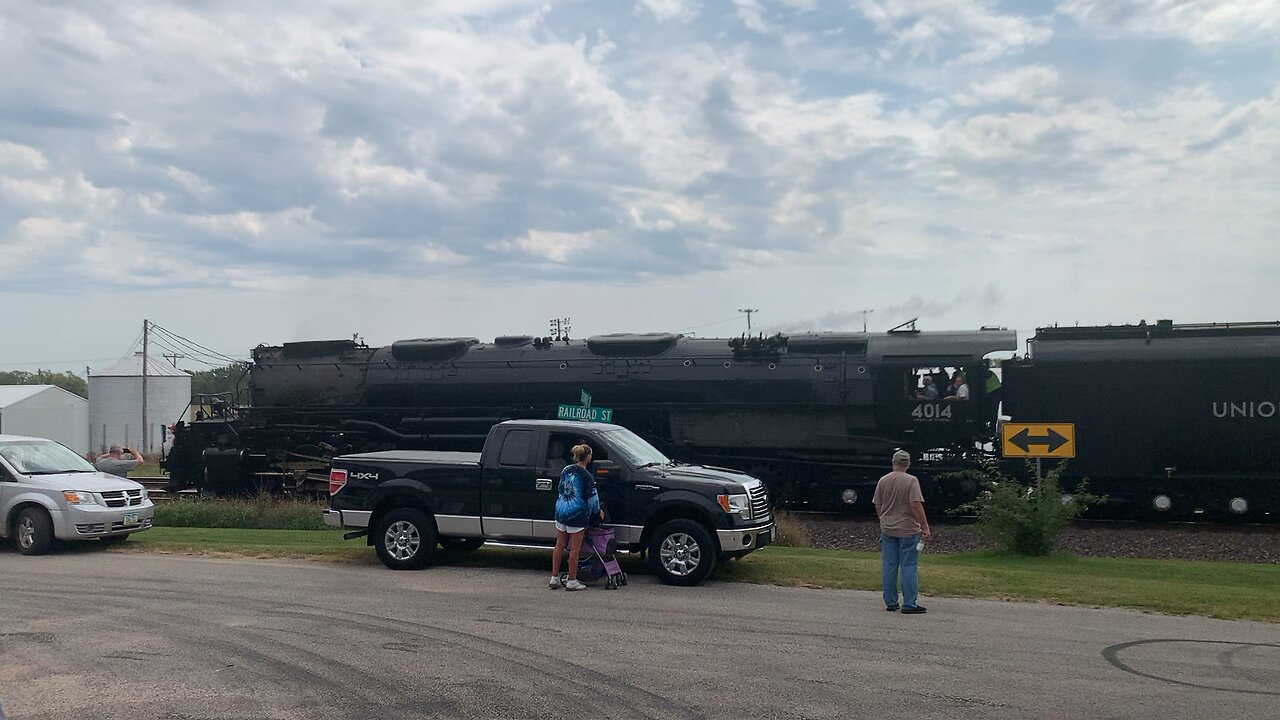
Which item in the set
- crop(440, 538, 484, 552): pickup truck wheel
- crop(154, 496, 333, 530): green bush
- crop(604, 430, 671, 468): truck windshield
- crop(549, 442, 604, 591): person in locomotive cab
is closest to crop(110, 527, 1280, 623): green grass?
crop(440, 538, 484, 552): pickup truck wheel

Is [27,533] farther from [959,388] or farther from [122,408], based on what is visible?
[122,408]

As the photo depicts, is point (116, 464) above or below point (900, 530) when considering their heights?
above

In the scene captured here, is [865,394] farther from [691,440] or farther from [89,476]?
[89,476]

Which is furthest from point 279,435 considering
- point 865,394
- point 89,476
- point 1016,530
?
point 1016,530

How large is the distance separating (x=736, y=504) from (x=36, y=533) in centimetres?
968

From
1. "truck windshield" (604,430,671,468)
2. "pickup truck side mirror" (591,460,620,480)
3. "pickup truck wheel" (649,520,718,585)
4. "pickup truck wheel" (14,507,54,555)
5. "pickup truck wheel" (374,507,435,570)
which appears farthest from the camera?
"pickup truck wheel" (14,507,54,555)

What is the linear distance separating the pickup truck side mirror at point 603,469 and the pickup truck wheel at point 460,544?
173 cm

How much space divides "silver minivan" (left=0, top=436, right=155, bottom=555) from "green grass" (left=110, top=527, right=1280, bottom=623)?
1.91ft

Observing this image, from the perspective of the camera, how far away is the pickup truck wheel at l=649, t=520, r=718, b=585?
11.2 meters

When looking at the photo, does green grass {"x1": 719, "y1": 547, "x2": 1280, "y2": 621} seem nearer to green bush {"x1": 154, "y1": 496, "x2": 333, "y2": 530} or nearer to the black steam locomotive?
the black steam locomotive

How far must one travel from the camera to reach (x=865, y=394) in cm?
1953

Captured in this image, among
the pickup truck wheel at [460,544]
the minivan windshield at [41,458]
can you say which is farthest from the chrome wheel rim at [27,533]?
the pickup truck wheel at [460,544]

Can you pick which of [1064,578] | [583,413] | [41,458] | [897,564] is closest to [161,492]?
[41,458]

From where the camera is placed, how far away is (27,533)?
46.1ft
